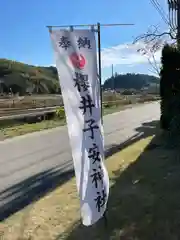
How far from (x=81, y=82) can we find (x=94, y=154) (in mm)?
863

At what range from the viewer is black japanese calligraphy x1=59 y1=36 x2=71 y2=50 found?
389 cm

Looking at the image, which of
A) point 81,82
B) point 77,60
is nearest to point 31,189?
point 81,82

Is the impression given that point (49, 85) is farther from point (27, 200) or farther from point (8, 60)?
point (27, 200)

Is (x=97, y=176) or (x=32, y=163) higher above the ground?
(x=97, y=176)

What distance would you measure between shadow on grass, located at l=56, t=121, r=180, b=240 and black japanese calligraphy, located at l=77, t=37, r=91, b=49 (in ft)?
7.68

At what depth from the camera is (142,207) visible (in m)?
5.17

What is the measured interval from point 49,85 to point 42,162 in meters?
79.8

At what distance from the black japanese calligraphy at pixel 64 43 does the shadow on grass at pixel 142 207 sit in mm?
2344

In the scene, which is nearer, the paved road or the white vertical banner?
the white vertical banner

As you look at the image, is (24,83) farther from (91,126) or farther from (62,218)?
(91,126)

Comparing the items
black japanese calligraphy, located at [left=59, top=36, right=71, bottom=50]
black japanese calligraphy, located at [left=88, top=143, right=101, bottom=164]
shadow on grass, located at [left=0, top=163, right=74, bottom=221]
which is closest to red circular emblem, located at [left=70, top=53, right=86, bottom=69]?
black japanese calligraphy, located at [left=59, top=36, right=71, bottom=50]

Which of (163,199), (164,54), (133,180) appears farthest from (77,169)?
(164,54)

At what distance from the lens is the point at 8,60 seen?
11262 centimetres

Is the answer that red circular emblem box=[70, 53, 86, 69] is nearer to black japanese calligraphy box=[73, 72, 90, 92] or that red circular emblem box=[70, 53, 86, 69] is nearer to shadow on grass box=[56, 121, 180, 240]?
black japanese calligraphy box=[73, 72, 90, 92]
